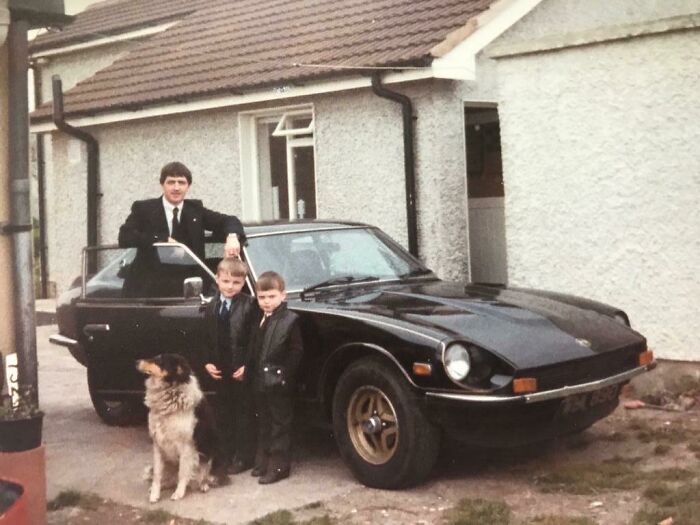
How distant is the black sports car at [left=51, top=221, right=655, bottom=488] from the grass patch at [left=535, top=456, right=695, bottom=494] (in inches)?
11.4

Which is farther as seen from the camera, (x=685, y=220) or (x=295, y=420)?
(x=685, y=220)

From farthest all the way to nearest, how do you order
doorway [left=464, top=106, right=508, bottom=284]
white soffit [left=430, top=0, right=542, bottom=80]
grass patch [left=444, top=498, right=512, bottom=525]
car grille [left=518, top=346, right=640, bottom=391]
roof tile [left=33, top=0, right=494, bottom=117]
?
1. doorway [left=464, top=106, right=508, bottom=284]
2. roof tile [left=33, top=0, right=494, bottom=117]
3. white soffit [left=430, top=0, right=542, bottom=80]
4. car grille [left=518, top=346, right=640, bottom=391]
5. grass patch [left=444, top=498, right=512, bottom=525]

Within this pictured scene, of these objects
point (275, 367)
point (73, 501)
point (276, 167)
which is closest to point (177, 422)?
point (275, 367)

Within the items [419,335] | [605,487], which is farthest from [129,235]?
[605,487]

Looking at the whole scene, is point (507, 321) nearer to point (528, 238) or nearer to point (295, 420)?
point (295, 420)

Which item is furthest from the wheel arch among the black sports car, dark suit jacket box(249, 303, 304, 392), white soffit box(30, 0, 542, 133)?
white soffit box(30, 0, 542, 133)

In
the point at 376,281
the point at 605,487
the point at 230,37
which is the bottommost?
the point at 605,487

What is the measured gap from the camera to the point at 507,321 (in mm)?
6020

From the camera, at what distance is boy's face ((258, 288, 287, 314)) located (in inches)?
248

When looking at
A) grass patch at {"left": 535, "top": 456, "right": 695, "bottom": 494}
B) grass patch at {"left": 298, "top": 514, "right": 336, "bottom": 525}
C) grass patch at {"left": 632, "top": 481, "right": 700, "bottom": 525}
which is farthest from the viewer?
grass patch at {"left": 535, "top": 456, "right": 695, "bottom": 494}

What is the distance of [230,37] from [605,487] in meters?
9.84

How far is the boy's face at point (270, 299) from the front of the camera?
6.30 m

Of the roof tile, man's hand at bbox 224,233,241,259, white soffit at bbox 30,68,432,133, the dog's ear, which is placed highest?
the roof tile

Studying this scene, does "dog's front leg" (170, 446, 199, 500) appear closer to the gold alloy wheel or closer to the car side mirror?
the gold alloy wheel
